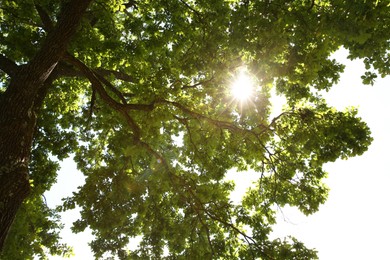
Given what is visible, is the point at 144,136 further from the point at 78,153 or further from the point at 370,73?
the point at 370,73

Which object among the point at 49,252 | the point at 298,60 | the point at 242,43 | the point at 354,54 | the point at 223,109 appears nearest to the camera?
the point at 354,54

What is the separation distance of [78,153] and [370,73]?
449 inches

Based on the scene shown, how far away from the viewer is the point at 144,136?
32.7 ft

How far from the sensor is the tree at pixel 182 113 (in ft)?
22.6

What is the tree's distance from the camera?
688cm

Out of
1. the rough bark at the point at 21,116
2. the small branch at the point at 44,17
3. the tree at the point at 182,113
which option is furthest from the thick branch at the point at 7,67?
the small branch at the point at 44,17

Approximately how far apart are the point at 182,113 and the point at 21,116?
19.4ft

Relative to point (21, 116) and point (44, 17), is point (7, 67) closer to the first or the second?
point (44, 17)

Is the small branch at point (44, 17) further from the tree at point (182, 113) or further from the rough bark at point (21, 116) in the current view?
the rough bark at point (21, 116)

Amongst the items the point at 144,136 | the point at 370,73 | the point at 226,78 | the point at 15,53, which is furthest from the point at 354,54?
the point at 15,53

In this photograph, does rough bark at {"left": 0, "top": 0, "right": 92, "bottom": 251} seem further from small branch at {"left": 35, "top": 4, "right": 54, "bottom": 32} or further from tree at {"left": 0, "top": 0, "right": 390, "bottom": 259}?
small branch at {"left": 35, "top": 4, "right": 54, "bottom": 32}

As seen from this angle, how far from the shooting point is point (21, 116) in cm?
543

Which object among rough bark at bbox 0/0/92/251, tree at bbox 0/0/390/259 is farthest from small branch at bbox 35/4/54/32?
rough bark at bbox 0/0/92/251

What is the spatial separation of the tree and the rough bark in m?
0.04
